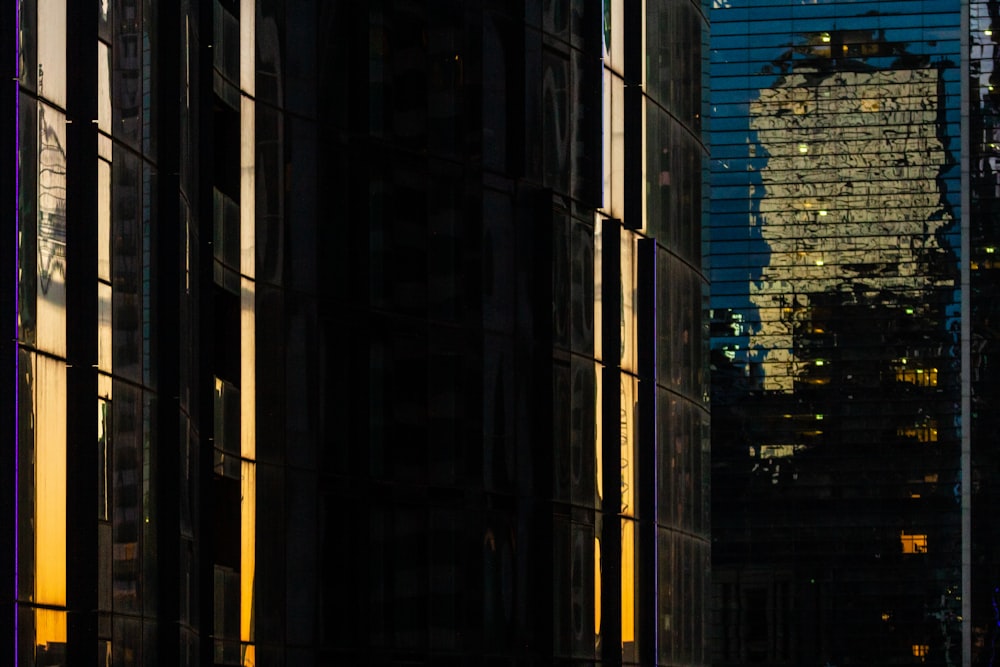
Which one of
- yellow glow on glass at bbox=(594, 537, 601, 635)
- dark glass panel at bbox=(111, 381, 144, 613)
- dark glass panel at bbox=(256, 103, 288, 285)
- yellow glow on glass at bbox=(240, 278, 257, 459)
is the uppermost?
dark glass panel at bbox=(256, 103, 288, 285)

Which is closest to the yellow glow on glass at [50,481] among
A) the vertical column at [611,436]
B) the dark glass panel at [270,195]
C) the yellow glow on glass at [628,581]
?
the dark glass panel at [270,195]

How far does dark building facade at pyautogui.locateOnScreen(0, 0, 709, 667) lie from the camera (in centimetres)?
2303

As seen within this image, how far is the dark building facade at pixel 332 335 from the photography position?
75.6ft

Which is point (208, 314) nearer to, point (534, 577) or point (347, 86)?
point (347, 86)

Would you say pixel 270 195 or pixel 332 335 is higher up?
pixel 270 195

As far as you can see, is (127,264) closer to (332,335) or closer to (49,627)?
(49,627)

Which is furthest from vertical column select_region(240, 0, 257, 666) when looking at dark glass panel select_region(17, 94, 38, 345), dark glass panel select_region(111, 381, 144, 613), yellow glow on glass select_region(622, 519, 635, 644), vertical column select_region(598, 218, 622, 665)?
yellow glow on glass select_region(622, 519, 635, 644)

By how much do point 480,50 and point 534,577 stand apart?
7.59 meters

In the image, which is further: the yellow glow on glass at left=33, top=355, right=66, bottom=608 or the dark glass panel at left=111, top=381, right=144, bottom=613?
the dark glass panel at left=111, top=381, right=144, bottom=613

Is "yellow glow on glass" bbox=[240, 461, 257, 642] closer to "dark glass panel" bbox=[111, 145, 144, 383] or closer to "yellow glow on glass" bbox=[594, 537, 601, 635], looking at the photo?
"dark glass panel" bbox=[111, 145, 144, 383]

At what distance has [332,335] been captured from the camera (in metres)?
31.2

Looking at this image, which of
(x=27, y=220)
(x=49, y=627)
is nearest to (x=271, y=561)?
(x=49, y=627)

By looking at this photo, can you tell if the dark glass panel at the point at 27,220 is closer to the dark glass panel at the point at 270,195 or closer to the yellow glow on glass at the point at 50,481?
the yellow glow on glass at the point at 50,481

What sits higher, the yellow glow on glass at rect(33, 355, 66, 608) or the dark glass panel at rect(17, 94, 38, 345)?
the dark glass panel at rect(17, 94, 38, 345)
